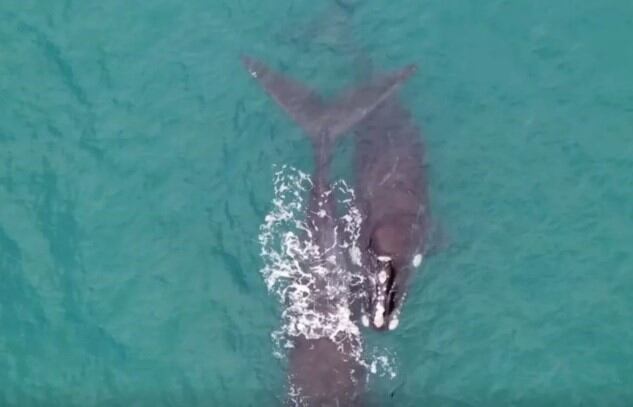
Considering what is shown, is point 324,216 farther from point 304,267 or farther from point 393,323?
point 393,323

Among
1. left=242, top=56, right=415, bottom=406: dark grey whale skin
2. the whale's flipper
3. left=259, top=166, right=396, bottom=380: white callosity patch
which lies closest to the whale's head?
left=259, top=166, right=396, bottom=380: white callosity patch

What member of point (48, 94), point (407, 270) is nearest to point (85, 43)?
point (48, 94)

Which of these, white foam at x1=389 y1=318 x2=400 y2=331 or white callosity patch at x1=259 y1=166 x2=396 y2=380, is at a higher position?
white callosity patch at x1=259 y1=166 x2=396 y2=380

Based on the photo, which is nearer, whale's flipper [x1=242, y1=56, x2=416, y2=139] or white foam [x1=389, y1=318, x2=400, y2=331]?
white foam [x1=389, y1=318, x2=400, y2=331]

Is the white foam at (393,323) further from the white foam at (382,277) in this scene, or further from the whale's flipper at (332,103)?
the whale's flipper at (332,103)

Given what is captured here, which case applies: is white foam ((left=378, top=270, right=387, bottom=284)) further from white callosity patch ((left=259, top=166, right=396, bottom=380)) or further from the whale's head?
white callosity patch ((left=259, top=166, right=396, bottom=380))

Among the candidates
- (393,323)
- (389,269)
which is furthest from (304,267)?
(393,323)

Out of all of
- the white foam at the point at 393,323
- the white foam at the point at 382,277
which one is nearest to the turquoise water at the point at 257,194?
the white foam at the point at 393,323
